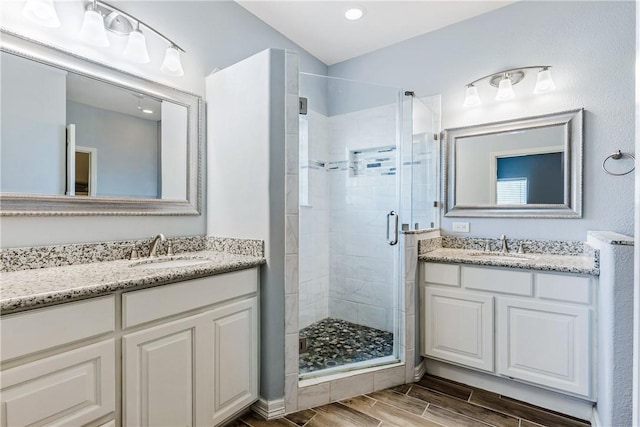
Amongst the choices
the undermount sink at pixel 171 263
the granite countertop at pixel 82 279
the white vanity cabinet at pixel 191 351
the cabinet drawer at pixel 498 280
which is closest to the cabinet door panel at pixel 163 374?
the white vanity cabinet at pixel 191 351

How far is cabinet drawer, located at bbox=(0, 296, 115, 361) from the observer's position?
37.8 inches

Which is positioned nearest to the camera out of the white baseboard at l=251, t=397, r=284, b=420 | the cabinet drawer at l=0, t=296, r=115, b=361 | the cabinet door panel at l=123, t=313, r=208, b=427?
the cabinet drawer at l=0, t=296, r=115, b=361

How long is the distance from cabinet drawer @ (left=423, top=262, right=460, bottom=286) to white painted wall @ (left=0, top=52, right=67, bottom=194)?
231 cm

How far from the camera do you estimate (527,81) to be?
2.43 meters

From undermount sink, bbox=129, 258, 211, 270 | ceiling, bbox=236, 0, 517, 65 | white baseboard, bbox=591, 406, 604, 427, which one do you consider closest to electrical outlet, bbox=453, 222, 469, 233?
white baseboard, bbox=591, 406, 604, 427

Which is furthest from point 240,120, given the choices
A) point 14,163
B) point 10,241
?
point 10,241

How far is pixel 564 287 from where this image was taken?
1.86 metres

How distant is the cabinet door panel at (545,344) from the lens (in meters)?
1.80

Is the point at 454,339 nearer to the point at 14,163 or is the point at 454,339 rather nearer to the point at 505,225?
the point at 505,225

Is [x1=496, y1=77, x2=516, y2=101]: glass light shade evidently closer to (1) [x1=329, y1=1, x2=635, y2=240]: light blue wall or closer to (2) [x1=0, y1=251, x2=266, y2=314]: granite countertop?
(1) [x1=329, y1=1, x2=635, y2=240]: light blue wall

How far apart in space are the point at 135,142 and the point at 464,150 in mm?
2508

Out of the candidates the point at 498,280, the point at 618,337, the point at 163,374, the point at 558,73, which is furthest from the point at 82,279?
the point at 558,73

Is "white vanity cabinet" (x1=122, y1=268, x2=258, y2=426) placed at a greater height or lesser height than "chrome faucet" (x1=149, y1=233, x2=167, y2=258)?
lesser

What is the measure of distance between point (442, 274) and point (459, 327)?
38cm
